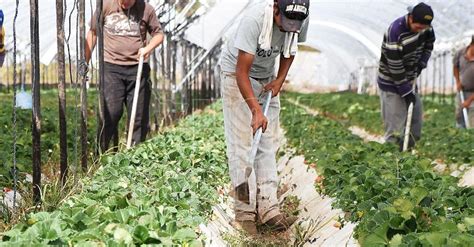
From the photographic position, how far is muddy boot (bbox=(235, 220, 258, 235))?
5297mm

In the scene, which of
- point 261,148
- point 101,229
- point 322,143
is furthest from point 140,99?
point 101,229

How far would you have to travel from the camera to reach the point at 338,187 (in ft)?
17.6

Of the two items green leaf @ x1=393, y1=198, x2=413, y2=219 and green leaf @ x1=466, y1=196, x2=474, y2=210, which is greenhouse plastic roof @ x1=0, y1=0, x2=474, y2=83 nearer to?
green leaf @ x1=466, y1=196, x2=474, y2=210

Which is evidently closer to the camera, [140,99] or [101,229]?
[101,229]

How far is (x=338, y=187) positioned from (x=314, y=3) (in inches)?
727

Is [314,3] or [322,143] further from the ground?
[314,3]

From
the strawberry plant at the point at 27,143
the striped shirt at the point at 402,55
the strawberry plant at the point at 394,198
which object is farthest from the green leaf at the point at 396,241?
the striped shirt at the point at 402,55

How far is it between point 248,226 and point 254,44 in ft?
3.92

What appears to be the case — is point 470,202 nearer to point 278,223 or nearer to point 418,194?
point 418,194

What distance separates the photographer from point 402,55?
7.99 m

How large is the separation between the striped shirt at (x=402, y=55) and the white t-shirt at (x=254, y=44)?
2690mm

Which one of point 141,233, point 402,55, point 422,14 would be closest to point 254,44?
point 141,233

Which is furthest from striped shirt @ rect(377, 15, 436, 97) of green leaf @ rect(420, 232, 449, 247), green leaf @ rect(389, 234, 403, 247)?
green leaf @ rect(420, 232, 449, 247)

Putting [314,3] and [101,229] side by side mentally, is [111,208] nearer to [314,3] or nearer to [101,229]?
[101,229]
